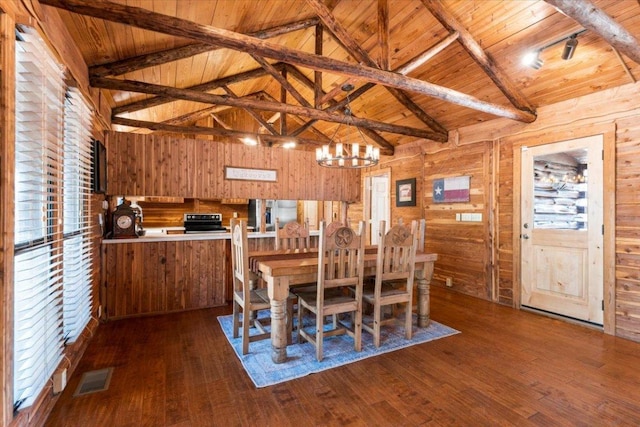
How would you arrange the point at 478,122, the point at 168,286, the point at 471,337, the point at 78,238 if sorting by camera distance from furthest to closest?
the point at 478,122, the point at 168,286, the point at 471,337, the point at 78,238

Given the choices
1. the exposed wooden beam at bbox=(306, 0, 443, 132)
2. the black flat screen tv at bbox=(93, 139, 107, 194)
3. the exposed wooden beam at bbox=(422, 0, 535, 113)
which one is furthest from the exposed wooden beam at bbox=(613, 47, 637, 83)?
the black flat screen tv at bbox=(93, 139, 107, 194)

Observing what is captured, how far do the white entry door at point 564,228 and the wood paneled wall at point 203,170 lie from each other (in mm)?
2860

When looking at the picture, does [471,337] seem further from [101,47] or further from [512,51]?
[101,47]

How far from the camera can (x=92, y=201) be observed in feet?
10.1

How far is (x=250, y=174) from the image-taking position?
187 inches

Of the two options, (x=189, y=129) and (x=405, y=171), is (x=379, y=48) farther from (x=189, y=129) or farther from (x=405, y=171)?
(x=189, y=129)

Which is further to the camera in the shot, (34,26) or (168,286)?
(168,286)

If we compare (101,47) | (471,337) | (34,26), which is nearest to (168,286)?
(101,47)

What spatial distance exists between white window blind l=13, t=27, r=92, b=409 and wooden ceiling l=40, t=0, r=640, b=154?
526 millimetres

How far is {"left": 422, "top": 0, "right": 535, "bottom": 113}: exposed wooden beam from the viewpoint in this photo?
3271 mm

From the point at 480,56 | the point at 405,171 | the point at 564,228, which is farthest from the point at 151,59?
the point at 564,228

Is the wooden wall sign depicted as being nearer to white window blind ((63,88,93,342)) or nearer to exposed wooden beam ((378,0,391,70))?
white window blind ((63,88,93,342))

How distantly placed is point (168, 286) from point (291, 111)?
273 centimetres

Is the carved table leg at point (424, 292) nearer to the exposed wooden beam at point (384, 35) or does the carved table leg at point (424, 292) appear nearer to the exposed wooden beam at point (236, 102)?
the exposed wooden beam at point (384, 35)
